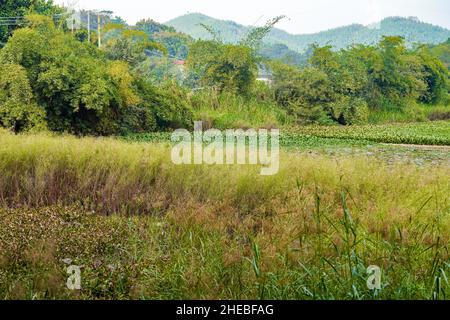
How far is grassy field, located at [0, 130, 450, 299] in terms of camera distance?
8.07ft

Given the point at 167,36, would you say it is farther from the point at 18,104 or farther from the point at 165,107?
the point at 18,104

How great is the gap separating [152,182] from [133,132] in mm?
6400

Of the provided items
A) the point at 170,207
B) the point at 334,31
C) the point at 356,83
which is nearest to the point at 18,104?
the point at 170,207

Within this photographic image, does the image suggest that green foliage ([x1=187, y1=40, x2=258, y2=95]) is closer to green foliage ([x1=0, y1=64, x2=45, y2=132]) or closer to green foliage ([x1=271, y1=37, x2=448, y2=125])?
green foliage ([x1=271, y1=37, x2=448, y2=125])

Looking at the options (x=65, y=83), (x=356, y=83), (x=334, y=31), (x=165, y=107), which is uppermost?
(x=334, y=31)

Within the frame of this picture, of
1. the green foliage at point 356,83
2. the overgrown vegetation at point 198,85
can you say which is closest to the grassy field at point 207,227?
the overgrown vegetation at point 198,85

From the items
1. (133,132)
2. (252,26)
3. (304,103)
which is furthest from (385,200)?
(252,26)

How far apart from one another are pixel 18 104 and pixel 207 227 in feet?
21.6

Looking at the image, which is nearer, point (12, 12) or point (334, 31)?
point (12, 12)

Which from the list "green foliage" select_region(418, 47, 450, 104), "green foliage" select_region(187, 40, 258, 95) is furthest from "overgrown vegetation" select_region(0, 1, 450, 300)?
"green foliage" select_region(418, 47, 450, 104)

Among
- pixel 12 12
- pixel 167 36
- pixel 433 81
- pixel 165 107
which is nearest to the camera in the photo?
pixel 165 107

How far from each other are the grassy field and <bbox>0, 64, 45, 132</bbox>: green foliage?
3853 mm

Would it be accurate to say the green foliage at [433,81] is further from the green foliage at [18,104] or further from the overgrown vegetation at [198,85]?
the green foliage at [18,104]

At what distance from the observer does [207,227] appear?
364 cm
